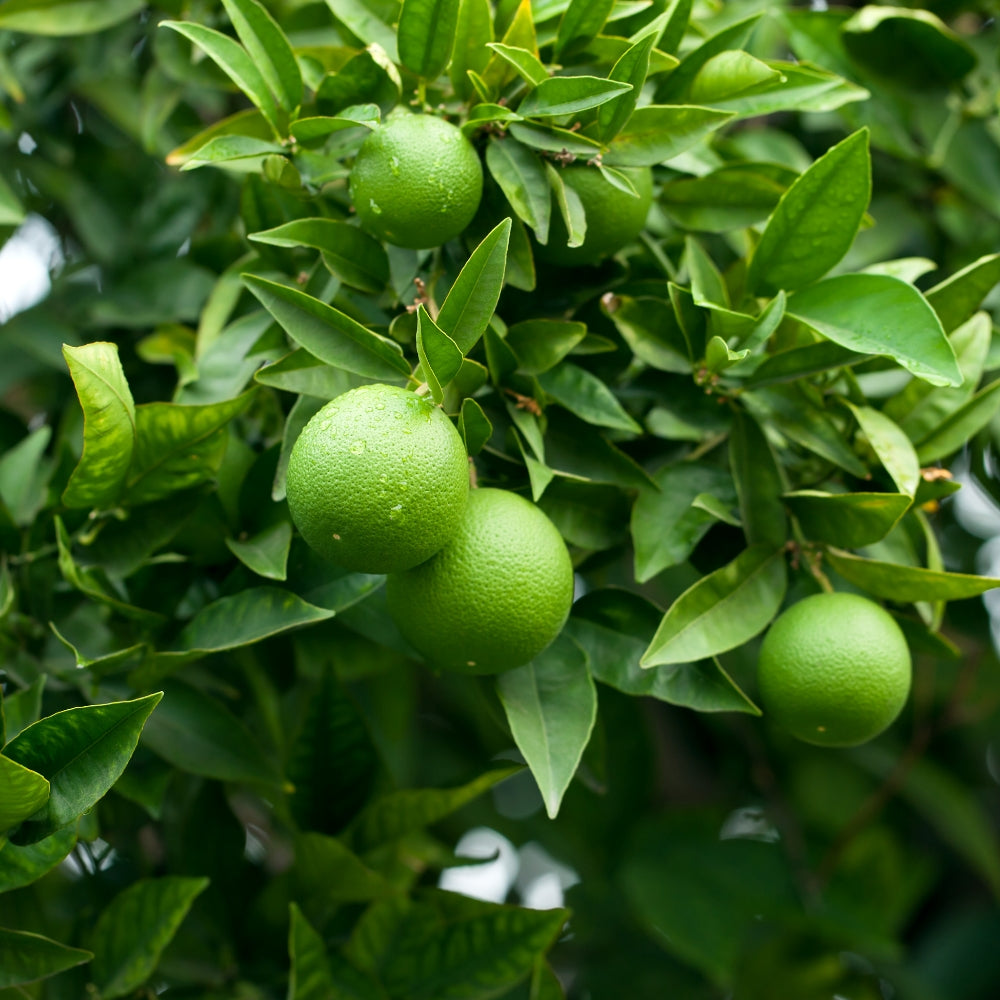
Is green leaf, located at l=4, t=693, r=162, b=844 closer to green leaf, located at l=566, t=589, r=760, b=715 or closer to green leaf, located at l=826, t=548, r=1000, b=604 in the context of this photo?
green leaf, located at l=566, t=589, r=760, b=715

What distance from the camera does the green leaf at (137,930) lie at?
97 cm

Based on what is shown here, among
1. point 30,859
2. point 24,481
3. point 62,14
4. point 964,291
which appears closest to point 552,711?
point 30,859

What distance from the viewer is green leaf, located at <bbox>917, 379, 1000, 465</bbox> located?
100cm

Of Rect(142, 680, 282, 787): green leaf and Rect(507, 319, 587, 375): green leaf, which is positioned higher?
Rect(507, 319, 587, 375): green leaf

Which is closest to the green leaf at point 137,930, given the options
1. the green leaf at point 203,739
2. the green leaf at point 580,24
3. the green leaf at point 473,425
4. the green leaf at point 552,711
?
the green leaf at point 203,739

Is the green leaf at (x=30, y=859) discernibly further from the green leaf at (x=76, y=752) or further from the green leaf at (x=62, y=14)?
the green leaf at (x=62, y=14)

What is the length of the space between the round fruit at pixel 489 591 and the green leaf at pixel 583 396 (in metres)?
0.14

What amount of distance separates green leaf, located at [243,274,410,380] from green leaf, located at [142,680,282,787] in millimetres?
412

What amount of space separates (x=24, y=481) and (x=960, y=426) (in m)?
1.03

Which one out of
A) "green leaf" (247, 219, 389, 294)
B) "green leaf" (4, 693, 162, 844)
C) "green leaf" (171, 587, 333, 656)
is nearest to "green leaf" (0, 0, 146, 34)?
"green leaf" (247, 219, 389, 294)

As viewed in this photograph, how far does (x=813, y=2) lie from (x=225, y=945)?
5.97 feet

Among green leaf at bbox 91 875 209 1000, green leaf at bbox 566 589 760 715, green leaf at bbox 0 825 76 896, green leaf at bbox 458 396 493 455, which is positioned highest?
green leaf at bbox 458 396 493 455

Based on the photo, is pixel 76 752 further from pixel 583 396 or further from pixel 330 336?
pixel 583 396

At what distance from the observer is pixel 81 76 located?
59.4 inches
